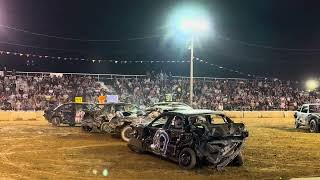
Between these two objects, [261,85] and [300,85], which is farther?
[300,85]

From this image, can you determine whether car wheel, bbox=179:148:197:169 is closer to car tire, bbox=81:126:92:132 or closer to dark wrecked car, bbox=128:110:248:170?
dark wrecked car, bbox=128:110:248:170

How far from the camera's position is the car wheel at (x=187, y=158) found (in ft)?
39.1

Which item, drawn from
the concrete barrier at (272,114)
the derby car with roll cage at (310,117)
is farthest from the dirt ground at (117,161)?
the concrete barrier at (272,114)


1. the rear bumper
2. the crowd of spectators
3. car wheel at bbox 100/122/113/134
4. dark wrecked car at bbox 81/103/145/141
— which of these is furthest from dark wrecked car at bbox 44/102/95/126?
the rear bumper

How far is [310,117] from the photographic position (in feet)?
80.4

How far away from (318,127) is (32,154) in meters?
15.2

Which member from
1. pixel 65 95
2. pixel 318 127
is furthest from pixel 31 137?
pixel 65 95

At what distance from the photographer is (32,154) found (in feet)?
47.0

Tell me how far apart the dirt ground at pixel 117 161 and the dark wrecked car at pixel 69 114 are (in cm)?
664

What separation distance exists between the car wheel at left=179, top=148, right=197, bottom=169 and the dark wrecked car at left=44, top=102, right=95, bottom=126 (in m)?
13.9

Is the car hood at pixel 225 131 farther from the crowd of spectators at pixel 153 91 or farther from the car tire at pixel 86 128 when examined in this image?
the crowd of spectators at pixel 153 91

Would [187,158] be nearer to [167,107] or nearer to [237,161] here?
[237,161]

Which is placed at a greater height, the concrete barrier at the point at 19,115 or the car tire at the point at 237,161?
the concrete barrier at the point at 19,115

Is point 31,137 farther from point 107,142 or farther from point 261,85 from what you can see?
point 261,85
